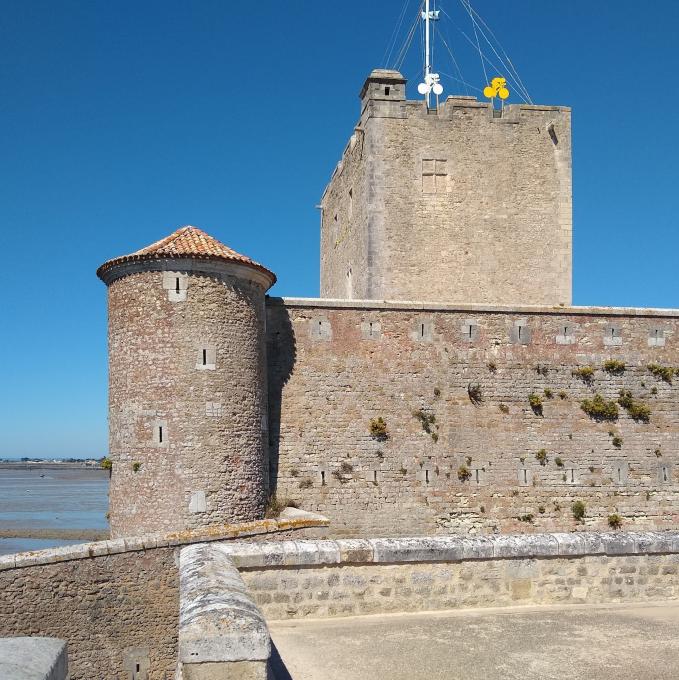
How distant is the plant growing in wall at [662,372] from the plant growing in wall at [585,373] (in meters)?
1.38

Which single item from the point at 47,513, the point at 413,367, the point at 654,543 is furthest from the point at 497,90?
the point at 47,513

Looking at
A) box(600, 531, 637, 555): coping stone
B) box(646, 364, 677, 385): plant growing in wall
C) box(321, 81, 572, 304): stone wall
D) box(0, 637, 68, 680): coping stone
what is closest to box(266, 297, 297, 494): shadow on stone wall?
box(321, 81, 572, 304): stone wall

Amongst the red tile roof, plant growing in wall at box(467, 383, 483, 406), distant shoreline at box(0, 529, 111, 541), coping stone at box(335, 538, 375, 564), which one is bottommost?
distant shoreline at box(0, 529, 111, 541)

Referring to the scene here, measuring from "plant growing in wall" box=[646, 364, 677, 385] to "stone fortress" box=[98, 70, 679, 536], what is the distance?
0.16 feet

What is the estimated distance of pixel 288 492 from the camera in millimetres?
14945

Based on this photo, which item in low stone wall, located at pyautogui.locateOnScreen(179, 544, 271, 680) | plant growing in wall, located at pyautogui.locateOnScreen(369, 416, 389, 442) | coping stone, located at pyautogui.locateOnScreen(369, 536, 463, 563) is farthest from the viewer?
plant growing in wall, located at pyautogui.locateOnScreen(369, 416, 389, 442)

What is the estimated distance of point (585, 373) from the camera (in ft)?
53.3

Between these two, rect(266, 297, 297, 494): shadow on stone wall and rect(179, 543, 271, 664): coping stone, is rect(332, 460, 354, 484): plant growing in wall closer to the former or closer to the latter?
rect(266, 297, 297, 494): shadow on stone wall

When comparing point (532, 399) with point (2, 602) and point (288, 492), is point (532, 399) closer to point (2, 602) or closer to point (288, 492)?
point (288, 492)

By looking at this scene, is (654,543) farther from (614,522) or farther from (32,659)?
(614,522)

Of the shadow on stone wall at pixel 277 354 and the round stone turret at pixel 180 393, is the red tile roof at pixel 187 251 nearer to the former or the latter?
the round stone turret at pixel 180 393

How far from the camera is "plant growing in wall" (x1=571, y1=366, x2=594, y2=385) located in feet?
53.3

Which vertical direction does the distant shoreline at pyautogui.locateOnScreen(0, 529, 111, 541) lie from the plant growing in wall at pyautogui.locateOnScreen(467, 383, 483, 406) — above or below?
below

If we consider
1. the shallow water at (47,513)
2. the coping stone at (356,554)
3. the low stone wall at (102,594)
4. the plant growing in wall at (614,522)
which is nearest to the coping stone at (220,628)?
the coping stone at (356,554)
